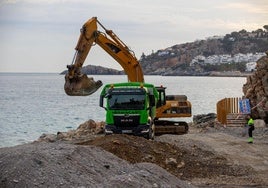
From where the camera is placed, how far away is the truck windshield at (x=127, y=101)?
87.7 ft

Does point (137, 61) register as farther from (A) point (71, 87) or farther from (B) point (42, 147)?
(B) point (42, 147)

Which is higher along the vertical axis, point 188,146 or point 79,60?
point 79,60

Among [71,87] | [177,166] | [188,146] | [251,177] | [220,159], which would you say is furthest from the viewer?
[71,87]

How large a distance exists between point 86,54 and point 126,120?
6459 millimetres

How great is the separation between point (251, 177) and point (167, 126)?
13.0m

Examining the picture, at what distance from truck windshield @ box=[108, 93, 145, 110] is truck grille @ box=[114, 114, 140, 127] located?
38 cm

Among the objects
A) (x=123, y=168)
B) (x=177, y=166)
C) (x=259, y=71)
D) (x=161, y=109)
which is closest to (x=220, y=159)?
(x=177, y=166)

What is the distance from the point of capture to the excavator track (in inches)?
1266

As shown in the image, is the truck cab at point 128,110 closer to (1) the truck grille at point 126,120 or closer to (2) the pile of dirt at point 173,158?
(1) the truck grille at point 126,120

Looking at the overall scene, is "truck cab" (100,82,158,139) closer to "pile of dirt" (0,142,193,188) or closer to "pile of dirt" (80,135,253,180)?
"pile of dirt" (80,135,253,180)

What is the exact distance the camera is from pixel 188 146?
1021 inches

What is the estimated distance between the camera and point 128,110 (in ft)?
87.5

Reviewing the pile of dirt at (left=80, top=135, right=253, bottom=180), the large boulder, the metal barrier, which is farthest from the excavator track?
the pile of dirt at (left=80, top=135, right=253, bottom=180)

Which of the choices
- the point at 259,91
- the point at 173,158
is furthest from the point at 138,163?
the point at 259,91
